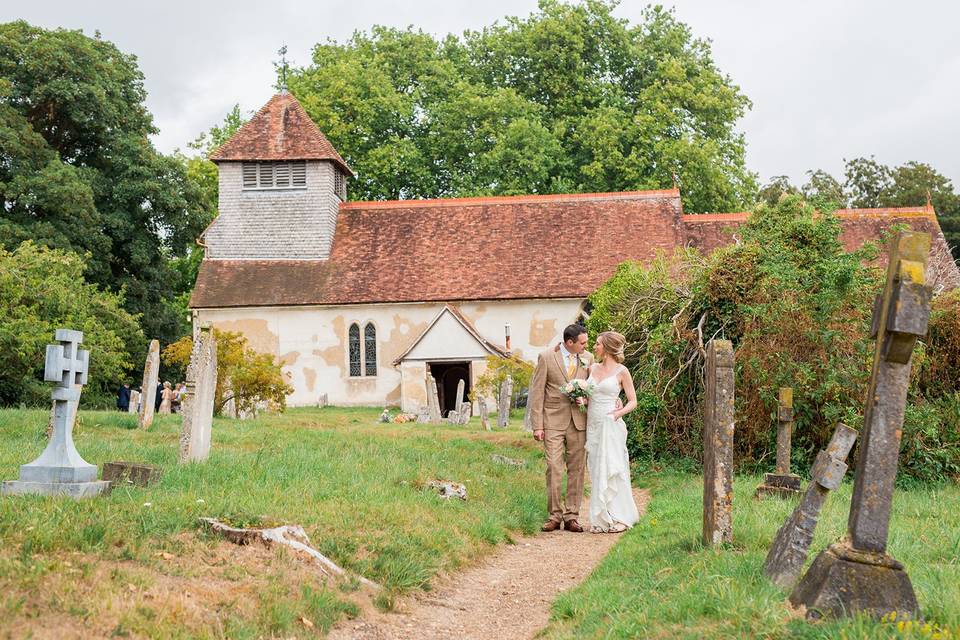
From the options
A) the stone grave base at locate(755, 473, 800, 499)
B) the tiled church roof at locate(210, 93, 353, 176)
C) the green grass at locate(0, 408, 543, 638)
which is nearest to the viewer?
the green grass at locate(0, 408, 543, 638)

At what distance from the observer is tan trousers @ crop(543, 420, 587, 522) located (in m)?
10.9

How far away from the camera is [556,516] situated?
10945 millimetres

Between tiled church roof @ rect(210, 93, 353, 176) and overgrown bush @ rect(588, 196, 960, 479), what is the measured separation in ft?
78.0

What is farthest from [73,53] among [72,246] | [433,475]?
[433,475]

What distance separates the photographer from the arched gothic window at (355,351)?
3650 centimetres

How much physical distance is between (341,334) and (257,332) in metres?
3.12

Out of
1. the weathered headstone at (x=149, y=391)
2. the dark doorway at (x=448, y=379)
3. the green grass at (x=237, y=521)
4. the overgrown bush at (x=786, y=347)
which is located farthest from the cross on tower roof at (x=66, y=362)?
the dark doorway at (x=448, y=379)

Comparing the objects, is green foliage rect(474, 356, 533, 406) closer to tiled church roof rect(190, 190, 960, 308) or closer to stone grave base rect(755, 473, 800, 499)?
tiled church roof rect(190, 190, 960, 308)

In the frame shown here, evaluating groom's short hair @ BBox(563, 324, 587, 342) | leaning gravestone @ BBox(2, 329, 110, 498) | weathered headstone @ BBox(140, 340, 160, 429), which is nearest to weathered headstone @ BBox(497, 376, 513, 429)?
weathered headstone @ BBox(140, 340, 160, 429)

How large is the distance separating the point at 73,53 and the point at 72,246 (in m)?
7.93

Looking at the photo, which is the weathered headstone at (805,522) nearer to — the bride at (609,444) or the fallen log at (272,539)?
the fallen log at (272,539)

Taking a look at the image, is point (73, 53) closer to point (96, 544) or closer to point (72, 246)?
point (72, 246)

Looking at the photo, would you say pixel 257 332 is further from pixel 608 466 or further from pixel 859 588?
pixel 859 588

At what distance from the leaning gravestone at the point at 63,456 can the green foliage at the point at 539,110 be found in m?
32.1
